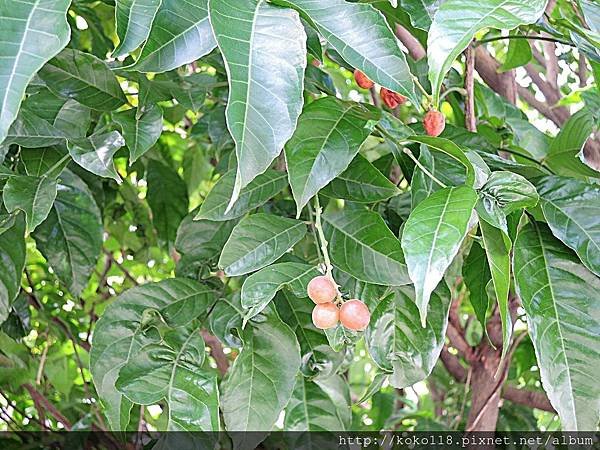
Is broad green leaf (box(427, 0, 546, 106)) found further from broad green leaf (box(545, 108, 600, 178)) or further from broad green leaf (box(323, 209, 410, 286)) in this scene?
broad green leaf (box(545, 108, 600, 178))

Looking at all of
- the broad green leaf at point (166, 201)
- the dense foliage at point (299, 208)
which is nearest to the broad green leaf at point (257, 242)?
the dense foliage at point (299, 208)

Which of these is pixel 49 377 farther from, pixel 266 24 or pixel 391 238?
Result: pixel 266 24

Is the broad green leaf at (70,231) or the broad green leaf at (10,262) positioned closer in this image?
the broad green leaf at (10,262)

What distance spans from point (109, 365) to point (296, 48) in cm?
34

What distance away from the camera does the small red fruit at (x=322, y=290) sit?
0.53 metres

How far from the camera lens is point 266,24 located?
16.8 inches

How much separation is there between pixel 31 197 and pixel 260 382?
0.24 m

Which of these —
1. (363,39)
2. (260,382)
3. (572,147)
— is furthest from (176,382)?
(572,147)

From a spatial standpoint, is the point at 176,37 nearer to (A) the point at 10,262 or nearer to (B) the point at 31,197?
(B) the point at 31,197

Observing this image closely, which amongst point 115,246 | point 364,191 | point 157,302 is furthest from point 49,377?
point 364,191

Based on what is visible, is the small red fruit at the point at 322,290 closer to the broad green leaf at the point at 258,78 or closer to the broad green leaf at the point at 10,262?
→ the broad green leaf at the point at 258,78

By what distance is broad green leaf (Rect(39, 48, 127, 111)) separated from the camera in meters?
0.67

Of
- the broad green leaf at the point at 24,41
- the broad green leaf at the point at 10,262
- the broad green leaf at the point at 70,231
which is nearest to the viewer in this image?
the broad green leaf at the point at 24,41

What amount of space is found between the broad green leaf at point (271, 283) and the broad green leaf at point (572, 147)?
35cm
